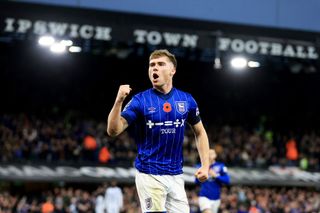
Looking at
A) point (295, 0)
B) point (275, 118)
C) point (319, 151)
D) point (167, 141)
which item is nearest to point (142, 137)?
point (167, 141)

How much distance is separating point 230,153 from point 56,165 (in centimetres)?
751

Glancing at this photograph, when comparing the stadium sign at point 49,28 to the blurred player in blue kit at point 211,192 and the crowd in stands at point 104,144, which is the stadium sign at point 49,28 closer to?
the crowd in stands at point 104,144

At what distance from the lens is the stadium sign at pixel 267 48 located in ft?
71.0

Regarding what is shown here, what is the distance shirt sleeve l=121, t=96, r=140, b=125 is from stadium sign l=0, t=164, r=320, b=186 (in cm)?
1687

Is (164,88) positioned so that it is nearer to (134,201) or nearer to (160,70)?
(160,70)

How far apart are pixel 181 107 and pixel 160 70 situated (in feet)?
1.49

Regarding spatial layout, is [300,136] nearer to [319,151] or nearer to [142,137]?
[319,151]

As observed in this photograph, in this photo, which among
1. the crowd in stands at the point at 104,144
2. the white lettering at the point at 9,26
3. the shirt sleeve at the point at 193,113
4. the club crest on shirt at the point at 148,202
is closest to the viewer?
the club crest on shirt at the point at 148,202

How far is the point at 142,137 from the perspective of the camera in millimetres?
6000

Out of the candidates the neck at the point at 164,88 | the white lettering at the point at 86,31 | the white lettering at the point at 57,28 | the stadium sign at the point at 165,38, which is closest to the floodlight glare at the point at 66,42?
the white lettering at the point at 86,31

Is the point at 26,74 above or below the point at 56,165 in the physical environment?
above

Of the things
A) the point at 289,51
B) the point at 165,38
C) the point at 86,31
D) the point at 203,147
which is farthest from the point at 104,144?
the point at 203,147

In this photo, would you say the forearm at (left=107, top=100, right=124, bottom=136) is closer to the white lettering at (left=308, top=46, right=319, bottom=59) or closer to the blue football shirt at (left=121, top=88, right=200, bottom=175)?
the blue football shirt at (left=121, top=88, right=200, bottom=175)

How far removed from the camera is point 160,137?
19.5 ft
